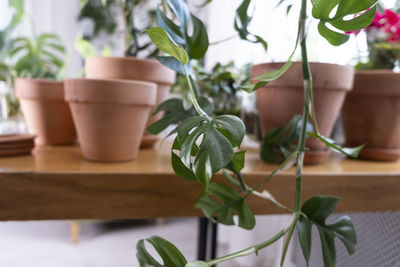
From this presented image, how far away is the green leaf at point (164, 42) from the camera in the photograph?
22 centimetres

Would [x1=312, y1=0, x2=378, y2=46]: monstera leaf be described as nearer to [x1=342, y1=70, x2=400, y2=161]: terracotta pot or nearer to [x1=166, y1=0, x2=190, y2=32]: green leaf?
[x1=166, y1=0, x2=190, y2=32]: green leaf

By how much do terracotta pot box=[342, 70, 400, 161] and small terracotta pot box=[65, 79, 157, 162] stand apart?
377 mm

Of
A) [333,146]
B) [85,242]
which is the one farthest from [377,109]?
[85,242]

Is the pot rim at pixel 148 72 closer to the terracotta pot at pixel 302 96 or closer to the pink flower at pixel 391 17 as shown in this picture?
the terracotta pot at pixel 302 96

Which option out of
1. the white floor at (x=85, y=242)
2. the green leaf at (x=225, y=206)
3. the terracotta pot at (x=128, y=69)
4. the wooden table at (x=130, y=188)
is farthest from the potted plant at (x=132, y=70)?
the white floor at (x=85, y=242)

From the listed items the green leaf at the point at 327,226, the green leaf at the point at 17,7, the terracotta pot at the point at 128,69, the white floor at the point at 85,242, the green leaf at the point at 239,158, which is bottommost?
the white floor at the point at 85,242

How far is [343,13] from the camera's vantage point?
299 mm

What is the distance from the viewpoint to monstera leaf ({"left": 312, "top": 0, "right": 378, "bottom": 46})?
285 millimetres

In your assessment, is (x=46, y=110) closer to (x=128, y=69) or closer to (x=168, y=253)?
(x=128, y=69)

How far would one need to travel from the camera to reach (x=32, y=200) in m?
0.39

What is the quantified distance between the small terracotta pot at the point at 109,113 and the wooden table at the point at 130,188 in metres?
0.02

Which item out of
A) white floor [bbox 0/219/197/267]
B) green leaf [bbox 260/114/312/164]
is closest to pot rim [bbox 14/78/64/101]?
green leaf [bbox 260/114/312/164]

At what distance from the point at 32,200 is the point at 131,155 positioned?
0.52ft

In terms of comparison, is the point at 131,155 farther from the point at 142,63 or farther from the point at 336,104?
the point at 336,104
